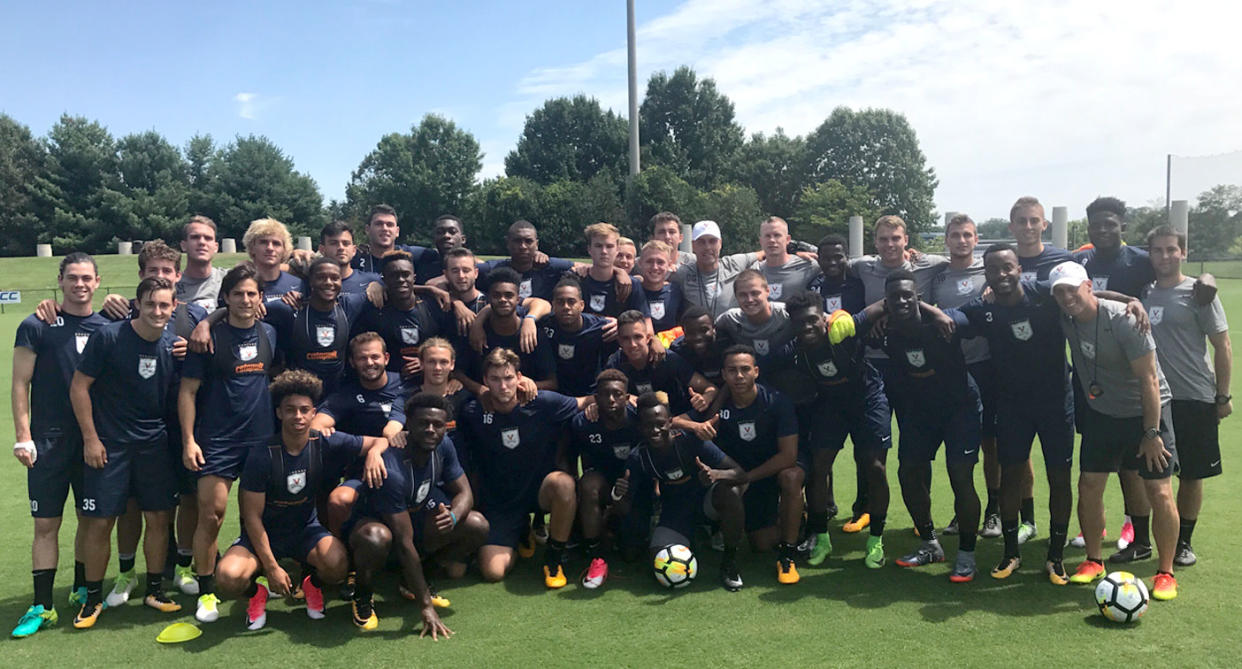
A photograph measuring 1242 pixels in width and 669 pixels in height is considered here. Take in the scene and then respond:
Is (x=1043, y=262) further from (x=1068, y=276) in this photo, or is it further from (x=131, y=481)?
(x=131, y=481)

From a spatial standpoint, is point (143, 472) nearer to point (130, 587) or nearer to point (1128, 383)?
point (130, 587)

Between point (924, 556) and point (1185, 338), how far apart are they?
2328 mm

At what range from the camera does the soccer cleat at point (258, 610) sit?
486cm

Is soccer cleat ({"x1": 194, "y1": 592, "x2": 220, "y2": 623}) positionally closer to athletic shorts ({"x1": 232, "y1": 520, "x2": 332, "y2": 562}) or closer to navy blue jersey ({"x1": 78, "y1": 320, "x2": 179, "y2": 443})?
athletic shorts ({"x1": 232, "y1": 520, "x2": 332, "y2": 562})

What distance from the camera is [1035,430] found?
5520 millimetres

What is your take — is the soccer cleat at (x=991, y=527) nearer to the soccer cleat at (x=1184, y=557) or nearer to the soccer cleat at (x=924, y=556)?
the soccer cleat at (x=924, y=556)

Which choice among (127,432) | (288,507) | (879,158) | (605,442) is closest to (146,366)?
(127,432)

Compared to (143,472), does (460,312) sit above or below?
above

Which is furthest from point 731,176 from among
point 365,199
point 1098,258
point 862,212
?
point 1098,258

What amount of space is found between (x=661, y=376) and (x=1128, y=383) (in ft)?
10.1

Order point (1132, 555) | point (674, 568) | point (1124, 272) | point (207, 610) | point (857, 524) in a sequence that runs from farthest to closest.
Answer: point (857, 524) → point (1124, 272) → point (1132, 555) → point (674, 568) → point (207, 610)

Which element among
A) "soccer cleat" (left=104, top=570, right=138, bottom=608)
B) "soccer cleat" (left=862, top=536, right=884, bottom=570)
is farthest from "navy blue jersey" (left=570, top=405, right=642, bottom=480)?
"soccer cleat" (left=104, top=570, right=138, bottom=608)

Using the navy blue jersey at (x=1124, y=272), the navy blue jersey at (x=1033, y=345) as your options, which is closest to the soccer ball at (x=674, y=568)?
the navy blue jersey at (x=1033, y=345)

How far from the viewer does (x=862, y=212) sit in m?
50.3
